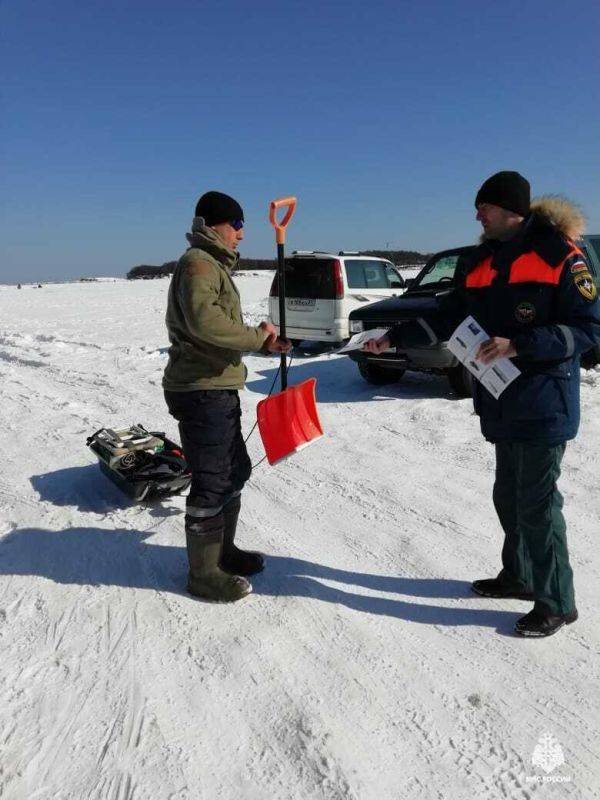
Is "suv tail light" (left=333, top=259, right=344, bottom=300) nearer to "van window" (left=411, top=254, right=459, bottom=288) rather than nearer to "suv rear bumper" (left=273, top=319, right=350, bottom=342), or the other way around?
"suv rear bumper" (left=273, top=319, right=350, bottom=342)

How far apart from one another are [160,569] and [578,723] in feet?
7.02

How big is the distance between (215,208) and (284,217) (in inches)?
22.7

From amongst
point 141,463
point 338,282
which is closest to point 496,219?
point 141,463

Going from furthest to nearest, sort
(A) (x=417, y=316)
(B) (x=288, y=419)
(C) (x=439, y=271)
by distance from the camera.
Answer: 1. (C) (x=439, y=271)
2. (A) (x=417, y=316)
3. (B) (x=288, y=419)

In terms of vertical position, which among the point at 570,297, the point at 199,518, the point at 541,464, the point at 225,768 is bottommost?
the point at 225,768

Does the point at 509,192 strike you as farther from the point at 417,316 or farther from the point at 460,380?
the point at 460,380

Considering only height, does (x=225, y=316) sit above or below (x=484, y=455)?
above

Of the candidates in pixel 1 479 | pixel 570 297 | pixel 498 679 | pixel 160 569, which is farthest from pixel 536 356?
pixel 1 479

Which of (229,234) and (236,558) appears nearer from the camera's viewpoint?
(229,234)

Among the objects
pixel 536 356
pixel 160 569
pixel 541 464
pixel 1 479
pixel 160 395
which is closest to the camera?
pixel 536 356

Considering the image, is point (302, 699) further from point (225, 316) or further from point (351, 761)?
point (225, 316)

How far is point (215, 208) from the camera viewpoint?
271 centimetres

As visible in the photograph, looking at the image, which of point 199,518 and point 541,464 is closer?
point 541,464

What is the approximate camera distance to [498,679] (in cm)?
232
